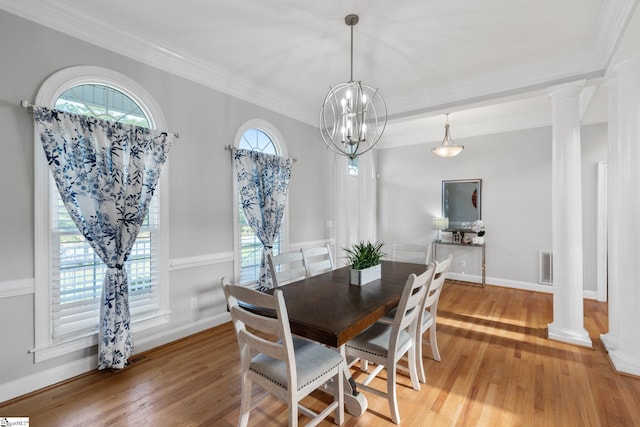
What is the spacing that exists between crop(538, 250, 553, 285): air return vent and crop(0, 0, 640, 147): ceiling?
2169 mm

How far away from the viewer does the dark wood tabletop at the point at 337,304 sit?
59.3 inches

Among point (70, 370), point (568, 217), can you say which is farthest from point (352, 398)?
point (568, 217)

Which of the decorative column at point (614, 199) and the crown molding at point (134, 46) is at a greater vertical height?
the crown molding at point (134, 46)

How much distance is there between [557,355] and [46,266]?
14.1 feet

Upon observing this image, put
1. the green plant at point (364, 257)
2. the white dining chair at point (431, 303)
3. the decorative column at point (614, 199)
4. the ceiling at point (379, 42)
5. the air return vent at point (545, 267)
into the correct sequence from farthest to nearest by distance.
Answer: the air return vent at point (545, 267) < the decorative column at point (614, 199) < the green plant at point (364, 257) < the ceiling at point (379, 42) < the white dining chair at point (431, 303)

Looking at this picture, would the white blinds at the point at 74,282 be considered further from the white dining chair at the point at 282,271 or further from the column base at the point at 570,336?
the column base at the point at 570,336

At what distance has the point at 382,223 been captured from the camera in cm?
639

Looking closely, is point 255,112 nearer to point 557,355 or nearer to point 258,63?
point 258,63

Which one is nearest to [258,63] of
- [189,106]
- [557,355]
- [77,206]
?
[189,106]

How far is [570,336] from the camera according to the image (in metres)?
2.93

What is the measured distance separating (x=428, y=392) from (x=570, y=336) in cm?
187

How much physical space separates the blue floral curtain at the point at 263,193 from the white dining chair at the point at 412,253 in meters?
1.52

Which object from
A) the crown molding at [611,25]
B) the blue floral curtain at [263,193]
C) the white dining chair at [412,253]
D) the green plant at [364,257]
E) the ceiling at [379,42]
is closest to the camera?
the crown molding at [611,25]

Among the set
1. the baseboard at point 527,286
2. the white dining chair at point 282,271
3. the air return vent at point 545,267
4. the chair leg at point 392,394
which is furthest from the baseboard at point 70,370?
the air return vent at point 545,267
